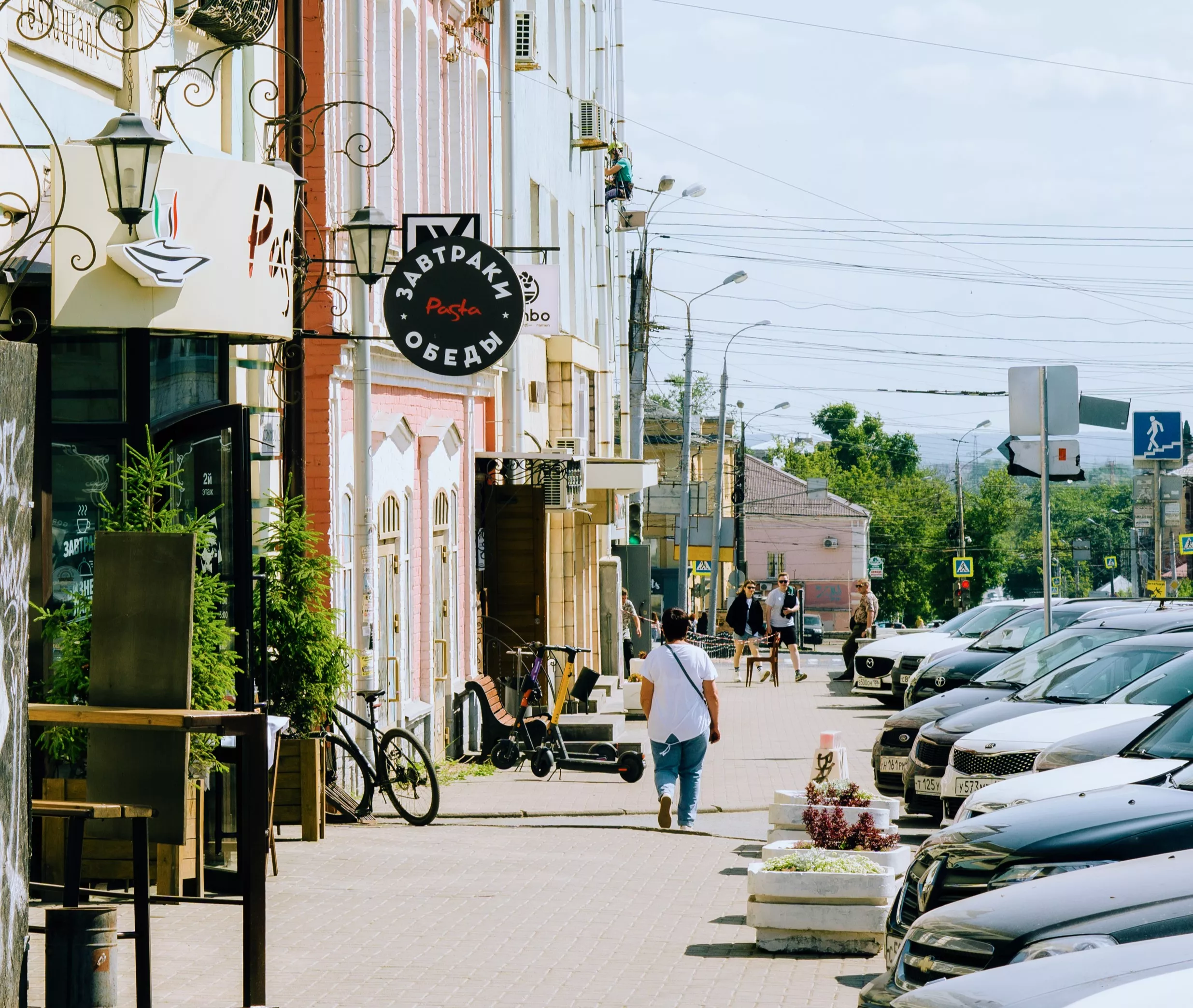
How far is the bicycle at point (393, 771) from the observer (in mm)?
13961

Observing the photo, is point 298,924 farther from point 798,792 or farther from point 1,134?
point 1,134

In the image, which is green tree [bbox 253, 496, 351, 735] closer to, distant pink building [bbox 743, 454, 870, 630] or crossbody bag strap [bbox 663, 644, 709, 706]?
crossbody bag strap [bbox 663, 644, 709, 706]

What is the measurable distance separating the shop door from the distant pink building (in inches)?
3821

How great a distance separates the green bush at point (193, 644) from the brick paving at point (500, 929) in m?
1.04

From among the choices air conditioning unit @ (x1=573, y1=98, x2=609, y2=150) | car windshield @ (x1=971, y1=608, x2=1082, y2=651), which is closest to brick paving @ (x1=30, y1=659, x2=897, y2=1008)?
car windshield @ (x1=971, y1=608, x2=1082, y2=651)

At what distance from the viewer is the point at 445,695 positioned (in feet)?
64.6

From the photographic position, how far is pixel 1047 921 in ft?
19.5

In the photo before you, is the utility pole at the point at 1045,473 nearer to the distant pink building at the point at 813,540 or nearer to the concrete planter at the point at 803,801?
the concrete planter at the point at 803,801

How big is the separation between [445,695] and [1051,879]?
1367 centimetres

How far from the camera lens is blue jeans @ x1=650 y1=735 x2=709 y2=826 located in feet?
42.4

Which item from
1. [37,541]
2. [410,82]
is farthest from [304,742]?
[410,82]

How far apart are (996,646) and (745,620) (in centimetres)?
1344

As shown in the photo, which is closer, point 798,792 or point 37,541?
point 37,541

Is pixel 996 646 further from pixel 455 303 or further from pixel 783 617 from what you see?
pixel 783 617
